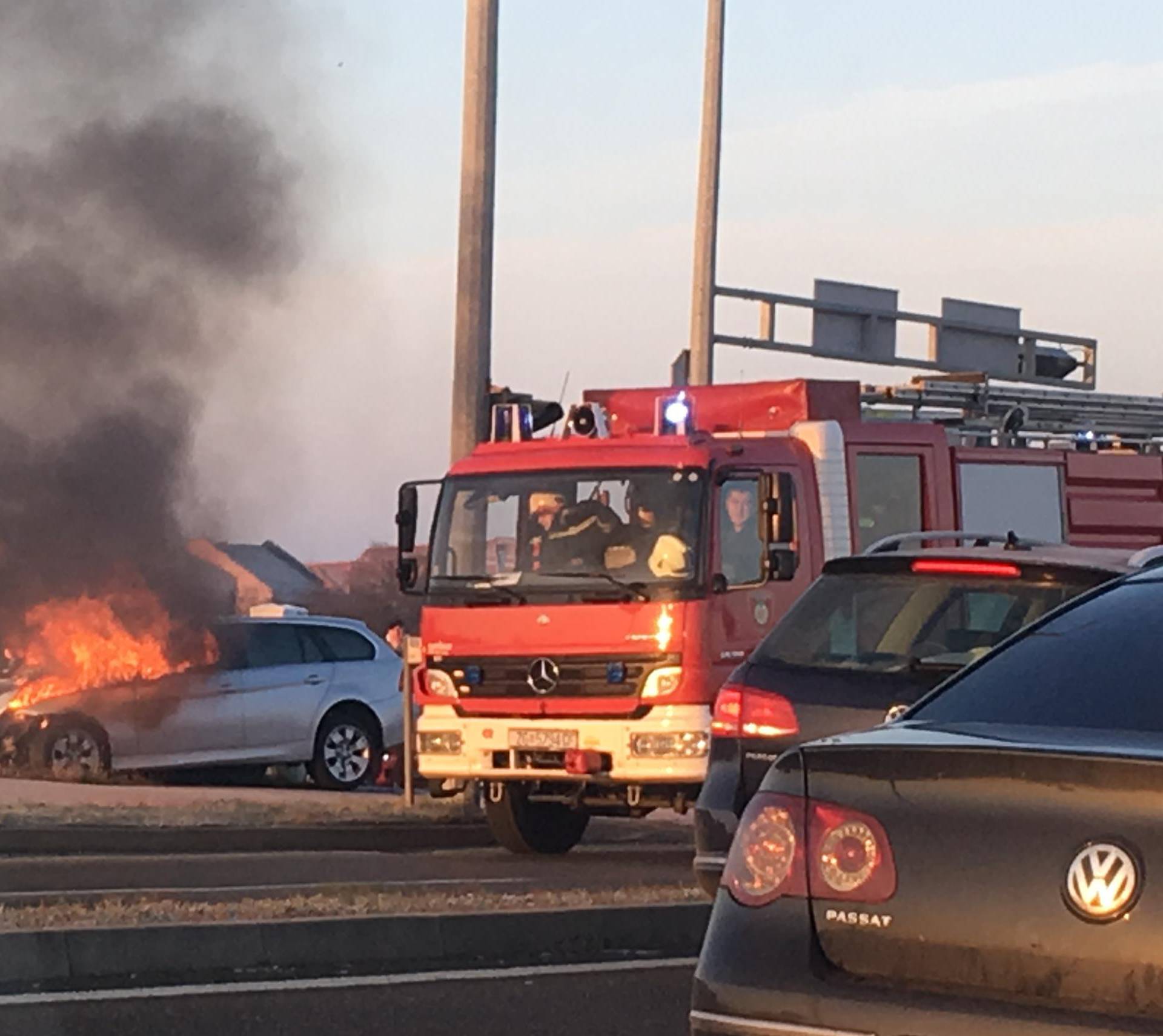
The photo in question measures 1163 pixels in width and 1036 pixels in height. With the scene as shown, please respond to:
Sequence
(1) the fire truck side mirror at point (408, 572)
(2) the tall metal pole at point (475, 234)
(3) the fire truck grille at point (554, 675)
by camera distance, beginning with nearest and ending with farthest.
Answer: (3) the fire truck grille at point (554, 675), (1) the fire truck side mirror at point (408, 572), (2) the tall metal pole at point (475, 234)

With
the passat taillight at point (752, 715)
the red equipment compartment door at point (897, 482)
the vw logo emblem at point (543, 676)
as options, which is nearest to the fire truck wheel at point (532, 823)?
the vw logo emblem at point (543, 676)

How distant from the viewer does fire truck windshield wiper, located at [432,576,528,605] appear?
13875 millimetres

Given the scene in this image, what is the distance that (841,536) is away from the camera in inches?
575

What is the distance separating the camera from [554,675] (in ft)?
44.9

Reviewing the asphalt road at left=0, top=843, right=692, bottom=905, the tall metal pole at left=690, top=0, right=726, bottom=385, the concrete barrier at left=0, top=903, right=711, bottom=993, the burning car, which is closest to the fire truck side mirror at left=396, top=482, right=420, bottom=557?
the asphalt road at left=0, top=843, right=692, bottom=905

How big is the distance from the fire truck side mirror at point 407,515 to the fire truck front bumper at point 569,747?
103cm

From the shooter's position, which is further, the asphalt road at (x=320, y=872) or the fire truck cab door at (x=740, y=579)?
the fire truck cab door at (x=740, y=579)

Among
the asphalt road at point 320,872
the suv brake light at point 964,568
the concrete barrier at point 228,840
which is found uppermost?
the suv brake light at point 964,568

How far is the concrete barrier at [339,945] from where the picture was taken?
342 inches

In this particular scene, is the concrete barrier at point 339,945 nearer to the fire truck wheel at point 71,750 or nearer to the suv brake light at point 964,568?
the suv brake light at point 964,568

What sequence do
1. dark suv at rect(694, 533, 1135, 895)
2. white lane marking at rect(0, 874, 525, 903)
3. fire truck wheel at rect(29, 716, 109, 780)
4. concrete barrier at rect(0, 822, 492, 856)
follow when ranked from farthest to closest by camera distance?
fire truck wheel at rect(29, 716, 109, 780) → concrete barrier at rect(0, 822, 492, 856) → white lane marking at rect(0, 874, 525, 903) → dark suv at rect(694, 533, 1135, 895)

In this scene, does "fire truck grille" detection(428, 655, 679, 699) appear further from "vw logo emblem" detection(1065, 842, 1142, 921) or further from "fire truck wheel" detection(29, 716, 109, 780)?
"vw logo emblem" detection(1065, 842, 1142, 921)

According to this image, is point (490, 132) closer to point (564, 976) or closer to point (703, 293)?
point (703, 293)

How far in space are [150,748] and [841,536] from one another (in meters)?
8.60
